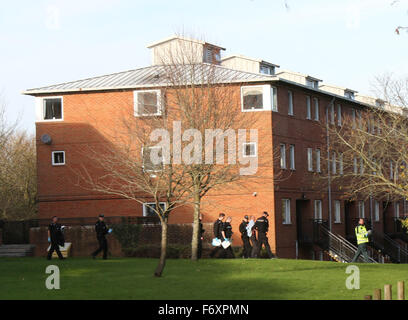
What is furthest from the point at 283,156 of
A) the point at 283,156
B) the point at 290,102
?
the point at 290,102

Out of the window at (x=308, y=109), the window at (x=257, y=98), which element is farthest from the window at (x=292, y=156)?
the window at (x=257, y=98)

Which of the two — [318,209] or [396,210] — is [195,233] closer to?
[318,209]

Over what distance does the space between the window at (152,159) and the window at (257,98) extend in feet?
44.5

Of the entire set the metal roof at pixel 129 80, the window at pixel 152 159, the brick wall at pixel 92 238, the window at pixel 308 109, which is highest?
the metal roof at pixel 129 80

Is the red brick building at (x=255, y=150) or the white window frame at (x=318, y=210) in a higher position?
the red brick building at (x=255, y=150)

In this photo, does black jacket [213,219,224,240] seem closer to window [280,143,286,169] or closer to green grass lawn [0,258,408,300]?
green grass lawn [0,258,408,300]

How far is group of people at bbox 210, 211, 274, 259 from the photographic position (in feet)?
106

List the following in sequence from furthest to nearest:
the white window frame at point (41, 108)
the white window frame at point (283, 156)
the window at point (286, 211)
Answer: the white window frame at point (41, 108), the white window frame at point (283, 156), the window at point (286, 211)

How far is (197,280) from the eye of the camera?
22.6 m

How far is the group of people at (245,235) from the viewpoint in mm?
32375

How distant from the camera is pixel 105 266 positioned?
2769 cm

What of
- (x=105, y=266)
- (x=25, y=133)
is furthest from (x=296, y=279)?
(x=25, y=133)

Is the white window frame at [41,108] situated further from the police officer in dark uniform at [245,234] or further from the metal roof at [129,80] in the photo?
the police officer in dark uniform at [245,234]

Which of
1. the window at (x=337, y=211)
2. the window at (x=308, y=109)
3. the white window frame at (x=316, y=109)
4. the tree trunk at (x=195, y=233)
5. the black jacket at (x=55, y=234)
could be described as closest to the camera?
the tree trunk at (x=195, y=233)
